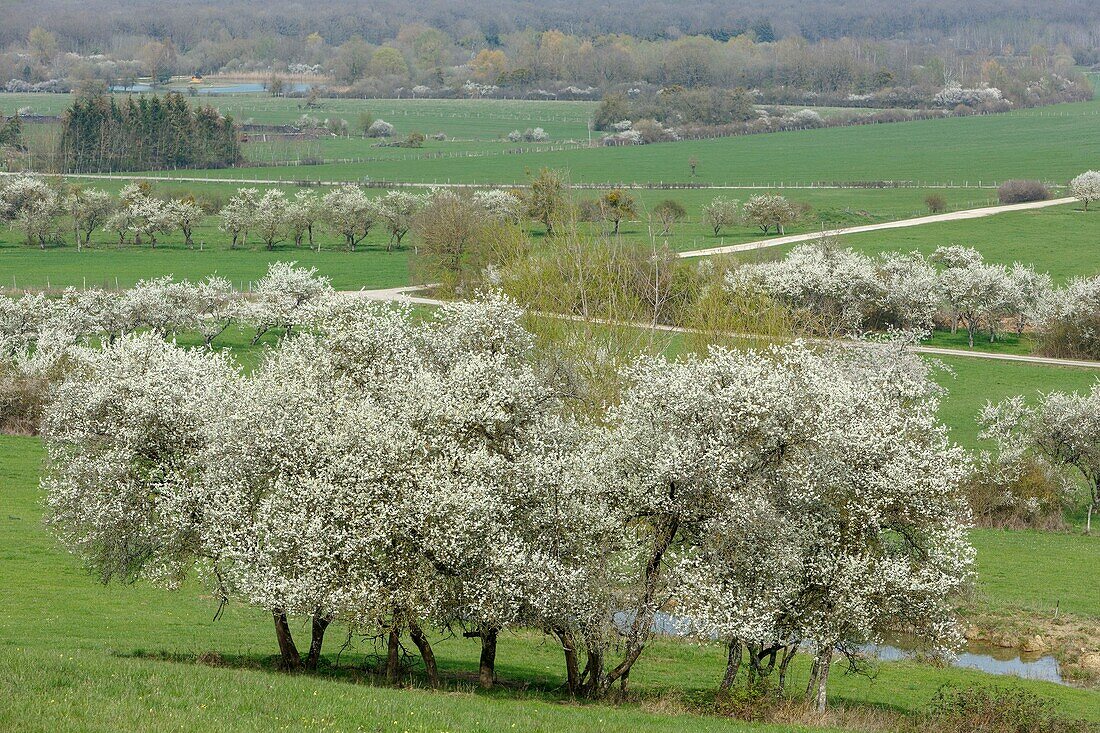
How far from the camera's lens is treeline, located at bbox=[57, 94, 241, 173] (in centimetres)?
17700

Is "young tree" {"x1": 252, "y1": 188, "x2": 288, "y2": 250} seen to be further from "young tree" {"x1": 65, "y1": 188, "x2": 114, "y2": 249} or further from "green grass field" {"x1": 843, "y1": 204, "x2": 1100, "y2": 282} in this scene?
"green grass field" {"x1": 843, "y1": 204, "x2": 1100, "y2": 282}

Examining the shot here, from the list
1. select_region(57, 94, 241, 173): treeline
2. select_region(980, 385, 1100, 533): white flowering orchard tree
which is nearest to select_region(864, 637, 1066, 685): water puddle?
select_region(980, 385, 1100, 533): white flowering orchard tree

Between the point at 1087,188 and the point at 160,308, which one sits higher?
the point at 1087,188

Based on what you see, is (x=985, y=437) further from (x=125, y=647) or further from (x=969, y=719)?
(x=125, y=647)

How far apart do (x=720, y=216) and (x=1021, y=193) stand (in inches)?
1626

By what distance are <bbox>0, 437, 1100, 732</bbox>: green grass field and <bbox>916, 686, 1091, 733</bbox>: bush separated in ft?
5.83

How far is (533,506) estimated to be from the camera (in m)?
26.2

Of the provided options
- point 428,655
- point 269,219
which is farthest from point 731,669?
point 269,219

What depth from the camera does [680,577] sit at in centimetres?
2591

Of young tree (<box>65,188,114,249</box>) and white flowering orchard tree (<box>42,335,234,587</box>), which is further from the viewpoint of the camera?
young tree (<box>65,188,114,249</box>)

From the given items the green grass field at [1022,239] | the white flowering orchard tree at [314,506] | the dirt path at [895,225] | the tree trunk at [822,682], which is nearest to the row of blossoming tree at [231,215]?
the dirt path at [895,225]

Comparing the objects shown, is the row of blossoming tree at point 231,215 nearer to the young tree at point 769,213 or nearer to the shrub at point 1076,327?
the young tree at point 769,213

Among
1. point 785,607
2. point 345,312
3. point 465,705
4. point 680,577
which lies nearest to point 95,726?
point 465,705

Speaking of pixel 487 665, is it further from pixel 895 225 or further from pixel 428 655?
pixel 895 225
